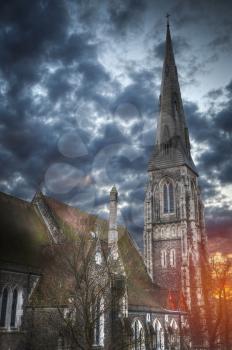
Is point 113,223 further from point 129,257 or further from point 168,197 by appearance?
point 168,197

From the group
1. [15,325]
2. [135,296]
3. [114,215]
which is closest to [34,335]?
[15,325]

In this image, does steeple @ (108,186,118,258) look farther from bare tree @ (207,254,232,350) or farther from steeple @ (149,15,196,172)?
steeple @ (149,15,196,172)

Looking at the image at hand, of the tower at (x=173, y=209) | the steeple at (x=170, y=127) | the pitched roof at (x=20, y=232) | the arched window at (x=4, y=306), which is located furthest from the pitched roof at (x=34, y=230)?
the steeple at (x=170, y=127)

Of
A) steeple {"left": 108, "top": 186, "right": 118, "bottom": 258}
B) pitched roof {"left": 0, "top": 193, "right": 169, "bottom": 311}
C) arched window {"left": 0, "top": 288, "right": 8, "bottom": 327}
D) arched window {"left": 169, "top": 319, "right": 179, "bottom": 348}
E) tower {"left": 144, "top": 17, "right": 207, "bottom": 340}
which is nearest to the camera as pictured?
arched window {"left": 0, "top": 288, "right": 8, "bottom": 327}

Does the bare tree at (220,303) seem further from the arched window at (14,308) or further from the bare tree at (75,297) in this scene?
the arched window at (14,308)

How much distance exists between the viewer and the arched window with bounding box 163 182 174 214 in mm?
56812

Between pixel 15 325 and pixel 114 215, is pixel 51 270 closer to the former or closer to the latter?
pixel 15 325

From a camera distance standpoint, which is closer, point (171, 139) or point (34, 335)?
point (34, 335)

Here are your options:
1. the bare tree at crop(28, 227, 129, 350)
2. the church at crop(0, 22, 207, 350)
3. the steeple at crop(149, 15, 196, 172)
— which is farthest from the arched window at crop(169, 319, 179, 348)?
the steeple at crop(149, 15, 196, 172)

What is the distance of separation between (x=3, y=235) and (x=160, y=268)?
30.5 metres

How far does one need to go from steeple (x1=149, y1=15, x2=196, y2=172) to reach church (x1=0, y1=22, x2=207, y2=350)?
160mm

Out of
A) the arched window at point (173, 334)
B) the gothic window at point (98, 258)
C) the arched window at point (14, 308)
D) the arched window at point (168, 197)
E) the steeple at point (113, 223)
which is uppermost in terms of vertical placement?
the arched window at point (168, 197)

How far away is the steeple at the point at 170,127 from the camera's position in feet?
193

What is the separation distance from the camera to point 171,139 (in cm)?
6000
